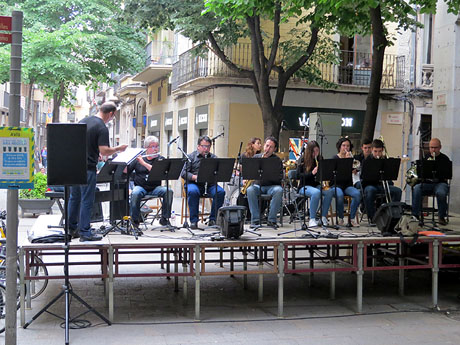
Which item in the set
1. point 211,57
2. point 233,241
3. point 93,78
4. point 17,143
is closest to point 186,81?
point 211,57

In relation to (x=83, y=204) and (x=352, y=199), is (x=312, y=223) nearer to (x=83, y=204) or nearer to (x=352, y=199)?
(x=352, y=199)

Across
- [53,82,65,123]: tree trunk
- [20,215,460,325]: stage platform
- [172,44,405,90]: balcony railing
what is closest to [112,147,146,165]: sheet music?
[20,215,460,325]: stage platform

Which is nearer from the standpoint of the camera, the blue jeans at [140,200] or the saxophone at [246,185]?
the blue jeans at [140,200]

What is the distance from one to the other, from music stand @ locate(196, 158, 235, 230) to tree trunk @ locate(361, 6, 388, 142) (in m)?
4.45

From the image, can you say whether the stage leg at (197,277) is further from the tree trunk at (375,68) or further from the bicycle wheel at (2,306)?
the tree trunk at (375,68)

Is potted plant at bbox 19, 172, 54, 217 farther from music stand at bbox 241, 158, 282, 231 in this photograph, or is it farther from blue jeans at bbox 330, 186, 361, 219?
blue jeans at bbox 330, 186, 361, 219

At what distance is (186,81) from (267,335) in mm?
16950

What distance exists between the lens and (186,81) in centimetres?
2366

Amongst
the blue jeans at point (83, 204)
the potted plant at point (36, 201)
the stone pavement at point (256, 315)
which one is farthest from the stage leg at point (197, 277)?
the potted plant at point (36, 201)

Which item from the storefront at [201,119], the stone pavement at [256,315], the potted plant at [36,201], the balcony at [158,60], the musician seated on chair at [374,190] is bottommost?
the stone pavement at [256,315]

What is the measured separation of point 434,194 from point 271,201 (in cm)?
307

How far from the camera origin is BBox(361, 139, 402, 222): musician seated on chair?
10.8 metres

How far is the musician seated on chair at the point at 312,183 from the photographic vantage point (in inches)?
399

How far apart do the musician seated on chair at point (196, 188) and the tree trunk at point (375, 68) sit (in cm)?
400
